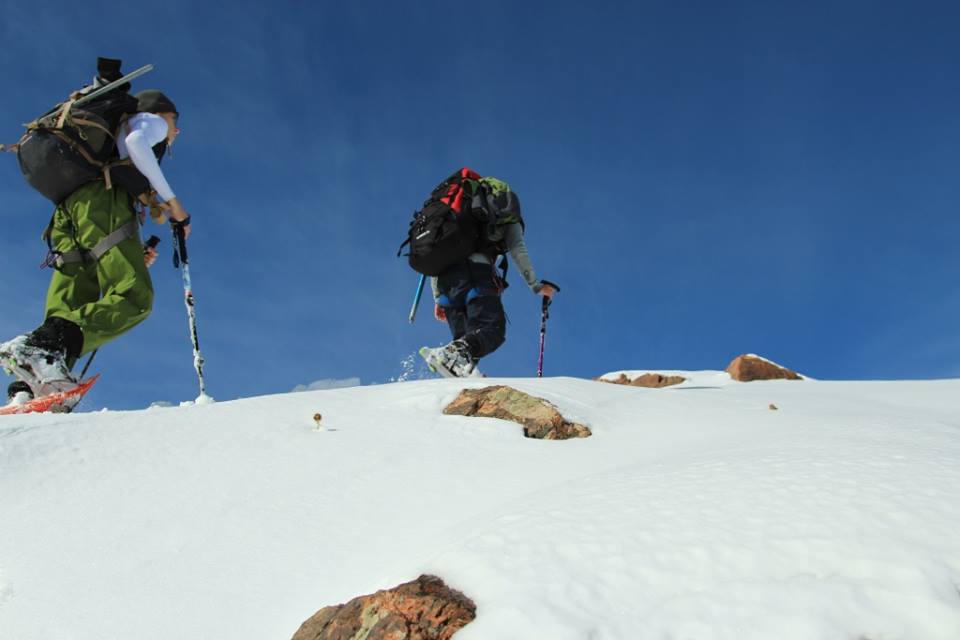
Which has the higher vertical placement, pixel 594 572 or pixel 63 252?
pixel 63 252

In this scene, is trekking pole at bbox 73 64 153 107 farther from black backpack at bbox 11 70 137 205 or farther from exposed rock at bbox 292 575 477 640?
exposed rock at bbox 292 575 477 640

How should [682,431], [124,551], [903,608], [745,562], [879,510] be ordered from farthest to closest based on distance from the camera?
[682,431], [124,551], [879,510], [745,562], [903,608]

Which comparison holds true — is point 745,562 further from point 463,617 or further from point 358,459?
A: point 358,459

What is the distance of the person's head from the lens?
539 centimetres

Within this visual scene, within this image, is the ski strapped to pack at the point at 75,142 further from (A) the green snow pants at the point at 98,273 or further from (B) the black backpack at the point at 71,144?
(A) the green snow pants at the point at 98,273

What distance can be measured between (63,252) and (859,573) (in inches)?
224

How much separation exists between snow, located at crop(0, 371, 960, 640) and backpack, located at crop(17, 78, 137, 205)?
2480 mm

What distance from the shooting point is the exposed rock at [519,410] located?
3.95 metres

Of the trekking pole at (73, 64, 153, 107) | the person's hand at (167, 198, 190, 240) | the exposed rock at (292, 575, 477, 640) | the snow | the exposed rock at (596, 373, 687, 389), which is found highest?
the exposed rock at (596, 373, 687, 389)

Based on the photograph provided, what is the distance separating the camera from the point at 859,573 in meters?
1.36

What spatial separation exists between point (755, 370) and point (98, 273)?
10.8 meters

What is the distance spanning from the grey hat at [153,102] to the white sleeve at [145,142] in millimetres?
177

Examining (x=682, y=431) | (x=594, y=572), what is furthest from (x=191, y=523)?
(x=682, y=431)

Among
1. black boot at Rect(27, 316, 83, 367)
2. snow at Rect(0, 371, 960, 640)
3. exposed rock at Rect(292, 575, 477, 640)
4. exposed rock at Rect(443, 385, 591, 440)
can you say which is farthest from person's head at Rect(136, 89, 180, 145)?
exposed rock at Rect(292, 575, 477, 640)
